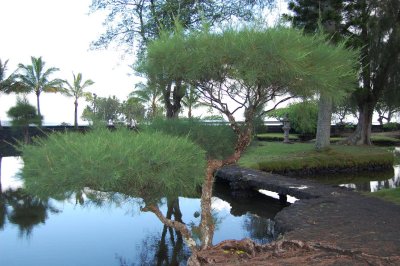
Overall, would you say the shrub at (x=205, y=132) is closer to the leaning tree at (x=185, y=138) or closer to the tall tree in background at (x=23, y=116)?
the leaning tree at (x=185, y=138)

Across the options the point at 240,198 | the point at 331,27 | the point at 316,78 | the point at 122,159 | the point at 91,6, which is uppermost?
the point at 91,6

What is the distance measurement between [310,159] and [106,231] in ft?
33.6

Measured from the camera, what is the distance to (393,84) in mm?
22078

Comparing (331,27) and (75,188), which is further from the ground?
(331,27)

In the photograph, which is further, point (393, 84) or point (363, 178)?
point (393, 84)

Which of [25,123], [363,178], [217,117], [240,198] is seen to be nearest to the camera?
[217,117]

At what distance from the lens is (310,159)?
56.2 feet

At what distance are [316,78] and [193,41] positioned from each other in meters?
1.54

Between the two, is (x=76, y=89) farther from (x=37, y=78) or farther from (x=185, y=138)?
(x=185, y=138)

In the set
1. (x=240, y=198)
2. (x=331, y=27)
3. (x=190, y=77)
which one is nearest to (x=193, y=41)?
(x=190, y=77)

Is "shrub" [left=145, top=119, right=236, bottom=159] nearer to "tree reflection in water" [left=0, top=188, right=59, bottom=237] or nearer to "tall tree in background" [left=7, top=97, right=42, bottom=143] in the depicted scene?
"tree reflection in water" [left=0, top=188, right=59, bottom=237]

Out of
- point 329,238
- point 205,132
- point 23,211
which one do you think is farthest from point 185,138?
point 23,211

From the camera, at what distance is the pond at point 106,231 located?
300 inches

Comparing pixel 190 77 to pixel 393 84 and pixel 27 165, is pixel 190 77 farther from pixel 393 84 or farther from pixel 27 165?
Result: pixel 393 84
